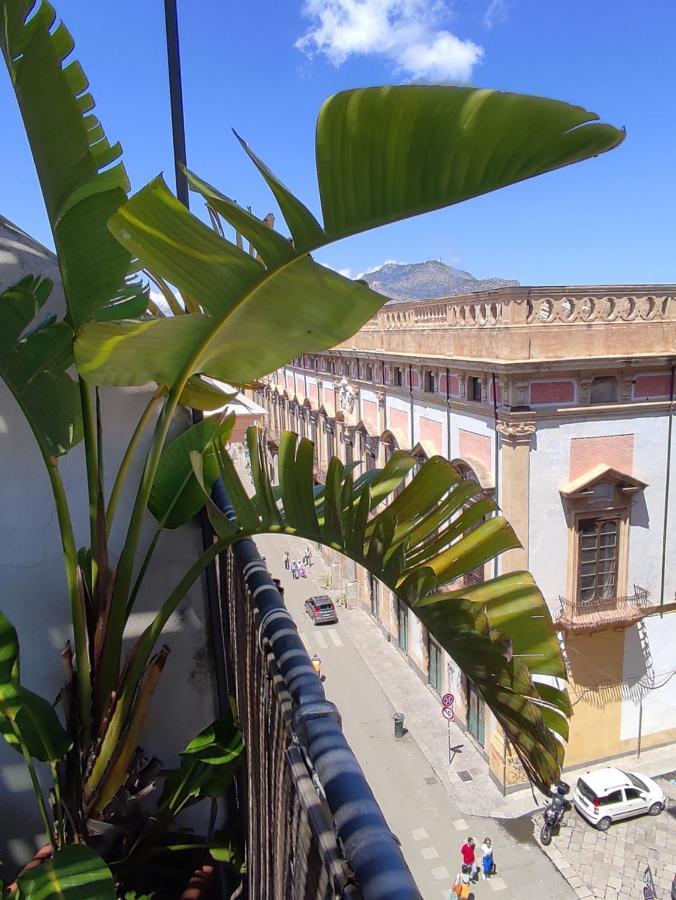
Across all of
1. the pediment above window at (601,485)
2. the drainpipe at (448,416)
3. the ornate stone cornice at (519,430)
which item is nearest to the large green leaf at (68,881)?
the ornate stone cornice at (519,430)

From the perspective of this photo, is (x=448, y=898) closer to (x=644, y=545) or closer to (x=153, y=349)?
(x=644, y=545)

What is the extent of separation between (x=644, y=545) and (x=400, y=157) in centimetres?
1199

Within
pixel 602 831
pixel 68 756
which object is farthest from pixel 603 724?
pixel 68 756

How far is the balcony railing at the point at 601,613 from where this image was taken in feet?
37.1

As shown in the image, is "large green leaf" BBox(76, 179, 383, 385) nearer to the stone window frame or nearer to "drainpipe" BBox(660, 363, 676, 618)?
the stone window frame

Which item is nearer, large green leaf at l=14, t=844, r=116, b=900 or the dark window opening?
large green leaf at l=14, t=844, r=116, b=900

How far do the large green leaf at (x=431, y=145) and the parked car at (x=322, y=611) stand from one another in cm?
1795

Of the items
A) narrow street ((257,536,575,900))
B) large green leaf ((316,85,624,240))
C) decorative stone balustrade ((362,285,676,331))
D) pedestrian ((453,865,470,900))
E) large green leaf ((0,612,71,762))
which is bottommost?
narrow street ((257,536,575,900))

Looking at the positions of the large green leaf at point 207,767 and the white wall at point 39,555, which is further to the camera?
the white wall at point 39,555

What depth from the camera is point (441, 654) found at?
1423cm

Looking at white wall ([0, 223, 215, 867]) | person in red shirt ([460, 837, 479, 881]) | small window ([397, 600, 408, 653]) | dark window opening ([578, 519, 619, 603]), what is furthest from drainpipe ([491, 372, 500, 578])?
white wall ([0, 223, 215, 867])

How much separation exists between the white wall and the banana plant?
1.59 ft

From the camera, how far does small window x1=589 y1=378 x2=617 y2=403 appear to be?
11047 mm

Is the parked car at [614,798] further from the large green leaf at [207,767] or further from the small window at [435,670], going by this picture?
the large green leaf at [207,767]
